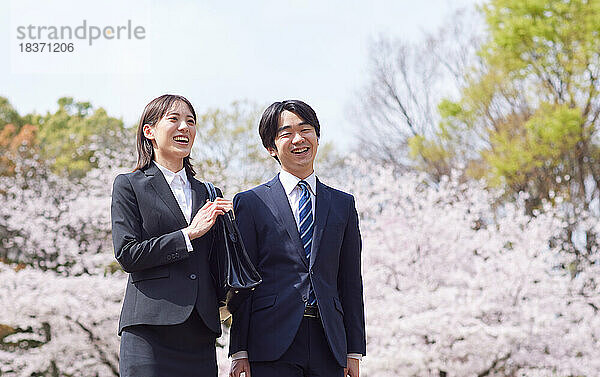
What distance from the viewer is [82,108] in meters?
15.9

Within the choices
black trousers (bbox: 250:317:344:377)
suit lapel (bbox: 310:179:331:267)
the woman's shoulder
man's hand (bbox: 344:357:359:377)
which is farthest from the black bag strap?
man's hand (bbox: 344:357:359:377)

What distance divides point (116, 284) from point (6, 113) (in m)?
9.39

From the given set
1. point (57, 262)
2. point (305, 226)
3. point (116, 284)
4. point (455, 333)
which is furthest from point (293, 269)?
point (57, 262)

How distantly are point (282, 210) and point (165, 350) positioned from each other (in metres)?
0.68

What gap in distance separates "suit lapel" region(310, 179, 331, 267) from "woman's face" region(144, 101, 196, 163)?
55 cm

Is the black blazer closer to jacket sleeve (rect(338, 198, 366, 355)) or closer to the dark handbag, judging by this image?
the dark handbag

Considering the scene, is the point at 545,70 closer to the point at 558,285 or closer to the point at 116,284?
the point at 558,285

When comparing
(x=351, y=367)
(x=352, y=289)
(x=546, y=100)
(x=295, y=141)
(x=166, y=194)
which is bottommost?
(x=351, y=367)

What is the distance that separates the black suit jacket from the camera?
2510 mm

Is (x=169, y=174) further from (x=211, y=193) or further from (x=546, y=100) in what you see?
(x=546, y=100)

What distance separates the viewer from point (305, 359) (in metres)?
2.51

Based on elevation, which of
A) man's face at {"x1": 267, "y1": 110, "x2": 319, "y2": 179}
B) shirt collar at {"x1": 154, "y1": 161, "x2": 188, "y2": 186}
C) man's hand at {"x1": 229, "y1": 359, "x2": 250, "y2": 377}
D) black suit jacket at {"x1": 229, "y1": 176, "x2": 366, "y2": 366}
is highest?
man's face at {"x1": 267, "y1": 110, "x2": 319, "y2": 179}

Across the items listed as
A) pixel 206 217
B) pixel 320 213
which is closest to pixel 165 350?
pixel 206 217

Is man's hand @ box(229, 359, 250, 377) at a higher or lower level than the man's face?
lower
